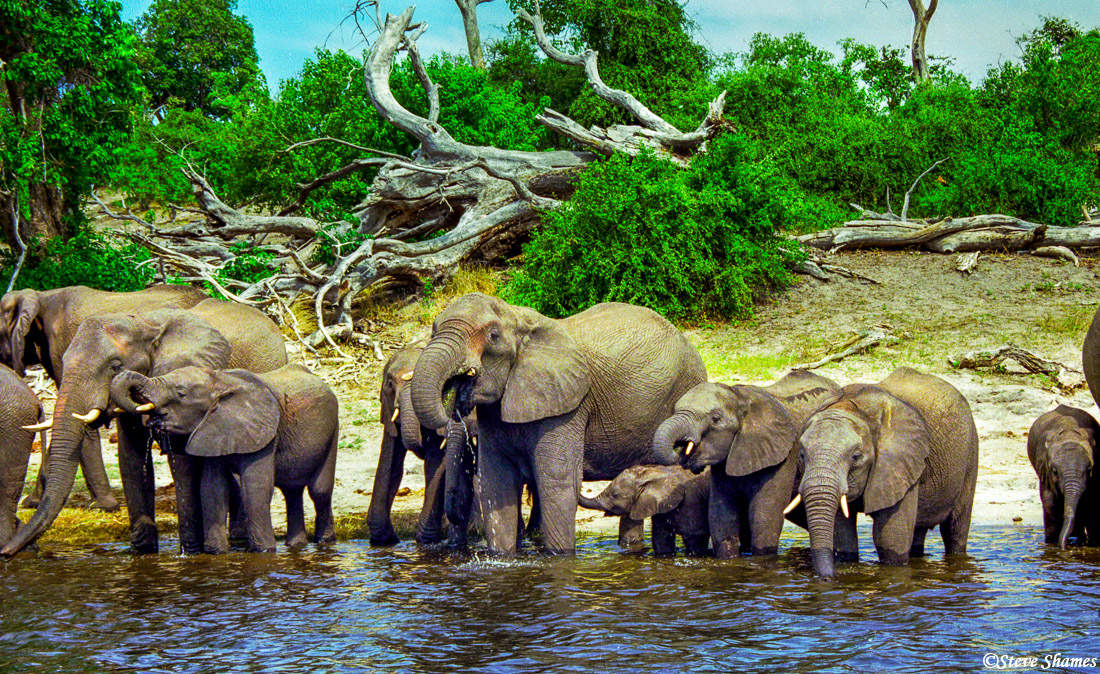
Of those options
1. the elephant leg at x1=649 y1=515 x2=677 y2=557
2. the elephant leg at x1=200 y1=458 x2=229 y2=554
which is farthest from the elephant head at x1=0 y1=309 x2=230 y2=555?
the elephant leg at x1=649 y1=515 x2=677 y2=557

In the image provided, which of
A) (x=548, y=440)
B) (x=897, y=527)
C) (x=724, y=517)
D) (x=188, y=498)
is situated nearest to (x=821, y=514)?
(x=897, y=527)

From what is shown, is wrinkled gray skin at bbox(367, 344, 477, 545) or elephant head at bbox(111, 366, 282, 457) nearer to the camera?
elephant head at bbox(111, 366, 282, 457)

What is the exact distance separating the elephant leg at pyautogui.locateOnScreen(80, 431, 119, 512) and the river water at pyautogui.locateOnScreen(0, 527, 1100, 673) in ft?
7.15

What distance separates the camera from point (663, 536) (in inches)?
363

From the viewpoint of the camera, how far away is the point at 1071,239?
18484 mm

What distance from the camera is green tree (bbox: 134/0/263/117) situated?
1524 inches

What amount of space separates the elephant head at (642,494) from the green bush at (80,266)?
9782mm

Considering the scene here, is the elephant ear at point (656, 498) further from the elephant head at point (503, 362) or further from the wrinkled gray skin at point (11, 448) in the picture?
the wrinkled gray skin at point (11, 448)

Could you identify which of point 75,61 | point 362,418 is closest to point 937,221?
point 362,418

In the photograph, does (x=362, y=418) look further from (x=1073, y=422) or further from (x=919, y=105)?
(x=919, y=105)

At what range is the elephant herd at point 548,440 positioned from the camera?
26.5 ft

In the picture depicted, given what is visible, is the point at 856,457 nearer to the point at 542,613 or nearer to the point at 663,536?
the point at 663,536

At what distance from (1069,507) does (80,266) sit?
43.2ft

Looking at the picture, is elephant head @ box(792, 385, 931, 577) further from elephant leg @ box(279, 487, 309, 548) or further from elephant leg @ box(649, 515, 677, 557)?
elephant leg @ box(279, 487, 309, 548)
